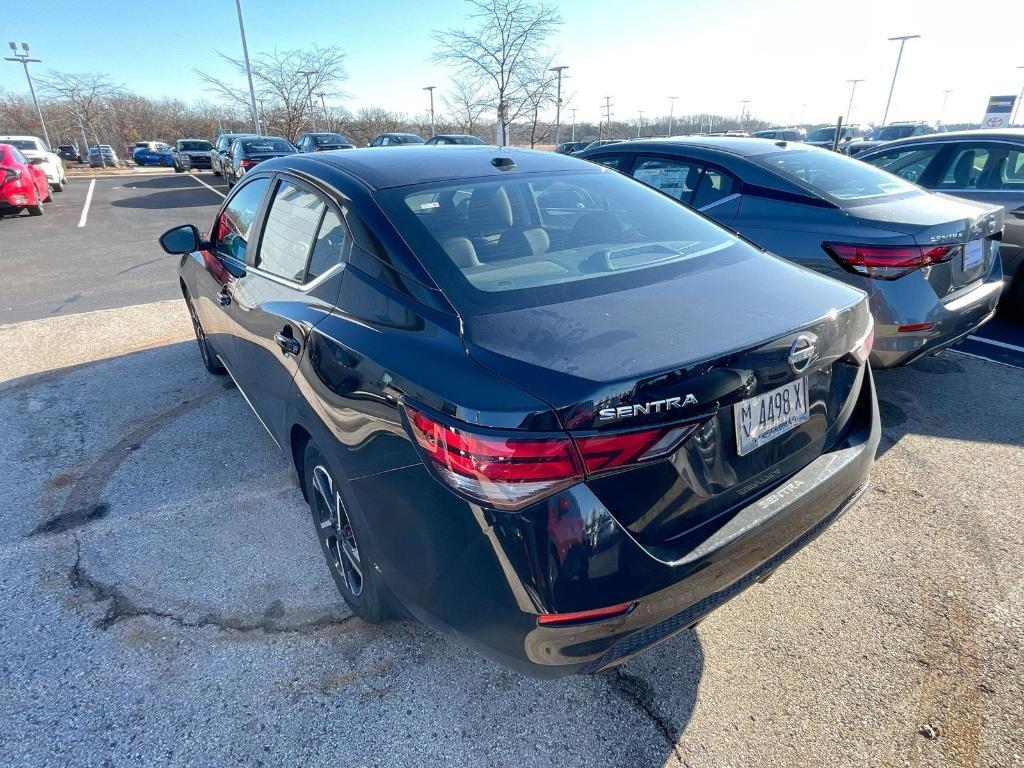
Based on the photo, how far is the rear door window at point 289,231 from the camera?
7.93ft

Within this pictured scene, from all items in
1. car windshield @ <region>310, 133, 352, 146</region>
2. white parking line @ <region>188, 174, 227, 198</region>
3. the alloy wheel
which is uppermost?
car windshield @ <region>310, 133, 352, 146</region>

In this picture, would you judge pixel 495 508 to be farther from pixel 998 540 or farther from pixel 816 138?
pixel 816 138

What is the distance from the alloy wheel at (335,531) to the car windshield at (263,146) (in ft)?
52.5

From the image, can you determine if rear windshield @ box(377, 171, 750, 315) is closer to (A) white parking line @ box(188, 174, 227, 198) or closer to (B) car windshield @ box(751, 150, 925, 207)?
(B) car windshield @ box(751, 150, 925, 207)

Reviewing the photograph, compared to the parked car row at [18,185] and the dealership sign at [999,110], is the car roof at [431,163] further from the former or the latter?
the dealership sign at [999,110]

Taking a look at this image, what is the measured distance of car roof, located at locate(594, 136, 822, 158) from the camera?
4441 mm

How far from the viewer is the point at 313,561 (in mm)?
2674

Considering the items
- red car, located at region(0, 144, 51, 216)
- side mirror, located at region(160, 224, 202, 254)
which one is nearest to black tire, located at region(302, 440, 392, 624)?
side mirror, located at region(160, 224, 202, 254)

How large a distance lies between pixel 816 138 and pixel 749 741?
31.7 meters

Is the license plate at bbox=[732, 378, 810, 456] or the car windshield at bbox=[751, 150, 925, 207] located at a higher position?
the car windshield at bbox=[751, 150, 925, 207]

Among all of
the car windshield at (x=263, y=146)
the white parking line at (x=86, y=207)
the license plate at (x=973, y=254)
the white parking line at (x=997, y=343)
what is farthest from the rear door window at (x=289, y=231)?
the car windshield at (x=263, y=146)

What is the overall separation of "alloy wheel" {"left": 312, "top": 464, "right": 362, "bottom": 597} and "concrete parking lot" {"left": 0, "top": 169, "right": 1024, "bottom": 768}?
0.17 meters

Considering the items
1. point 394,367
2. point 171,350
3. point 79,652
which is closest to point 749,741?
point 394,367

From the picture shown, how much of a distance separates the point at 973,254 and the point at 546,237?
3.04 m
